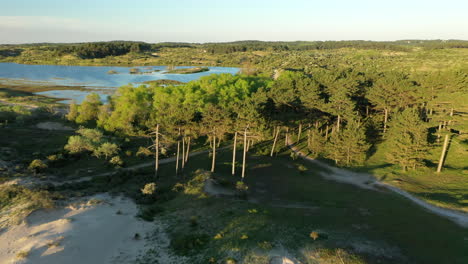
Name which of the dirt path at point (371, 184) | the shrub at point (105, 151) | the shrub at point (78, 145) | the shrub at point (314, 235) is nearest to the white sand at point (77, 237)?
the shrub at point (314, 235)

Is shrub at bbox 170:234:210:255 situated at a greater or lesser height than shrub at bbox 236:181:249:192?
greater

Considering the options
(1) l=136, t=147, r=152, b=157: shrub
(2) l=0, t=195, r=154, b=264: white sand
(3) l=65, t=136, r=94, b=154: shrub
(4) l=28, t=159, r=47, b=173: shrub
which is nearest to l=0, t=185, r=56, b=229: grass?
(2) l=0, t=195, r=154, b=264: white sand

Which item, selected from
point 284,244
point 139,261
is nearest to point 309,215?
point 284,244

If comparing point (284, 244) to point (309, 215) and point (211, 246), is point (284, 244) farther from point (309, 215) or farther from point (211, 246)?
point (309, 215)

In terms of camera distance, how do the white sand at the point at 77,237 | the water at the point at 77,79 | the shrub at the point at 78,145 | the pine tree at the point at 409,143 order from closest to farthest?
the white sand at the point at 77,237
the pine tree at the point at 409,143
the shrub at the point at 78,145
the water at the point at 77,79

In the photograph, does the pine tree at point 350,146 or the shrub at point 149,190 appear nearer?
the shrub at point 149,190

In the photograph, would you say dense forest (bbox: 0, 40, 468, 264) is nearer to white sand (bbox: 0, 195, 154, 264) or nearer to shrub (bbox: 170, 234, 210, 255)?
shrub (bbox: 170, 234, 210, 255)

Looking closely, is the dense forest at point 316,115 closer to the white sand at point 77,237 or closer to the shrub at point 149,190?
the shrub at point 149,190
